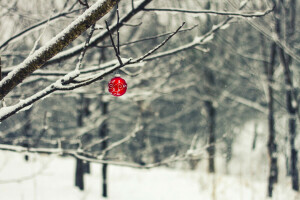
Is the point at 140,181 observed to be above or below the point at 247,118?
below

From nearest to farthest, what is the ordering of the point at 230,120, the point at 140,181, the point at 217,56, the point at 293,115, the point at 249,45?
1. the point at 293,115
2. the point at 140,181
3. the point at 217,56
4. the point at 249,45
5. the point at 230,120

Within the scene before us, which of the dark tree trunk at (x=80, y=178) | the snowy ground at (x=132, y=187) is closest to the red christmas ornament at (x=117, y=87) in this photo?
the snowy ground at (x=132, y=187)

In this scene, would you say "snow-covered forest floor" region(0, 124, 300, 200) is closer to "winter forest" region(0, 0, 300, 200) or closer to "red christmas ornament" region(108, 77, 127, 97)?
"winter forest" region(0, 0, 300, 200)

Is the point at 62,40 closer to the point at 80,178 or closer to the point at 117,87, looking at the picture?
the point at 117,87

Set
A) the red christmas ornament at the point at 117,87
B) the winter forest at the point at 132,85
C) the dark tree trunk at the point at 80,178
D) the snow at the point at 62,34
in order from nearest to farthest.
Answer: the snow at the point at 62,34 → the red christmas ornament at the point at 117,87 → the winter forest at the point at 132,85 → the dark tree trunk at the point at 80,178

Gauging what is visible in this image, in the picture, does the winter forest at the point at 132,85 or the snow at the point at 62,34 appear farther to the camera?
the winter forest at the point at 132,85

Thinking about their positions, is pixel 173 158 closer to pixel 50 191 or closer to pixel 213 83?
pixel 50 191

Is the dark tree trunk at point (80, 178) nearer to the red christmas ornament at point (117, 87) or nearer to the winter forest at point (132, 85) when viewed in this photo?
the winter forest at point (132, 85)

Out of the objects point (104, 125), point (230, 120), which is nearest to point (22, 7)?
point (104, 125)
